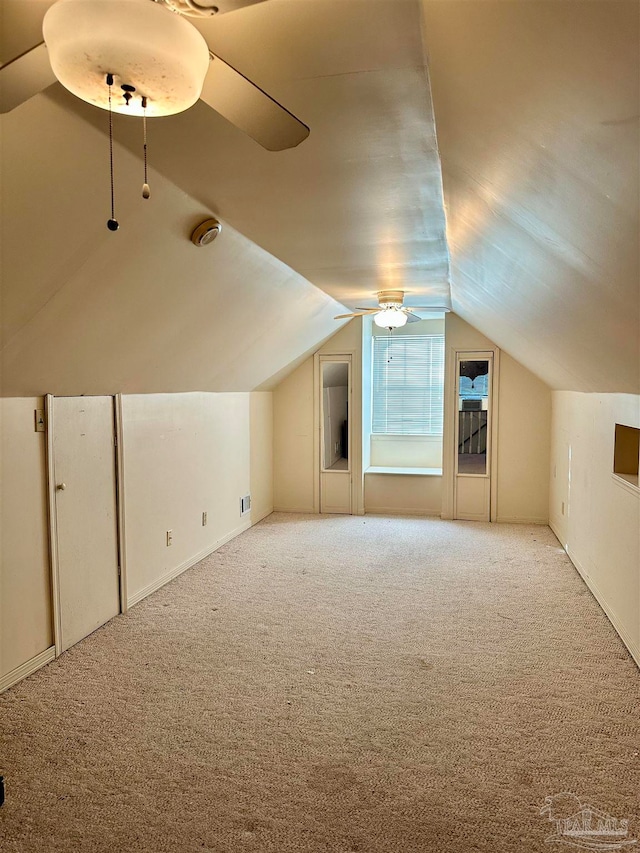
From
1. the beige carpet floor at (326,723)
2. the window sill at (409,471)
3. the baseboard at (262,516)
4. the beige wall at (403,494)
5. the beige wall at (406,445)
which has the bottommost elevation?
the beige carpet floor at (326,723)

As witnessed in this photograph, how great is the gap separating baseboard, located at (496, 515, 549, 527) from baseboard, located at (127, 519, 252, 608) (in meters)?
2.87

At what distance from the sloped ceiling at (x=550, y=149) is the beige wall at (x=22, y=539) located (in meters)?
2.40

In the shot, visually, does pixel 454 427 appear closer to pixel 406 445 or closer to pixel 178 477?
pixel 406 445

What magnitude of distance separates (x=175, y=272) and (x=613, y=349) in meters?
2.34

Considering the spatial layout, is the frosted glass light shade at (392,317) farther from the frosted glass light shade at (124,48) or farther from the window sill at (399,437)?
the frosted glass light shade at (124,48)

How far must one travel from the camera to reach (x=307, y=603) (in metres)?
4.03

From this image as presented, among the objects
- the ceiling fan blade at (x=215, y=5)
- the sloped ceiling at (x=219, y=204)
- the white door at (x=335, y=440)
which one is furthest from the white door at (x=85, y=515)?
the white door at (x=335, y=440)

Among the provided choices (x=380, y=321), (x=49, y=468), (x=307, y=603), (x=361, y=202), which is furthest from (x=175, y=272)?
(x=307, y=603)

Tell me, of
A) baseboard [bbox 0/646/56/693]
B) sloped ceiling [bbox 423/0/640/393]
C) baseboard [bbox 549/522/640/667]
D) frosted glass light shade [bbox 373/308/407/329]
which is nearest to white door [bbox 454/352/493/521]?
baseboard [bbox 549/522/640/667]

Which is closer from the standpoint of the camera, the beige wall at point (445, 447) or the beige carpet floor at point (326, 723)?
the beige carpet floor at point (326, 723)

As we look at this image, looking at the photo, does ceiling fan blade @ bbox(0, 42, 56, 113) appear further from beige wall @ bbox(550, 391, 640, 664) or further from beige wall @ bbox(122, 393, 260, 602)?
beige wall @ bbox(550, 391, 640, 664)

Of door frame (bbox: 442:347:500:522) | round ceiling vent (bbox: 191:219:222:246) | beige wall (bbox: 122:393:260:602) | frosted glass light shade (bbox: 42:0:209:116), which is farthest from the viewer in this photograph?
door frame (bbox: 442:347:500:522)

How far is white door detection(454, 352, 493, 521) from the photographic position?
646 centimetres

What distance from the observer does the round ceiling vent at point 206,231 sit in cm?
280
